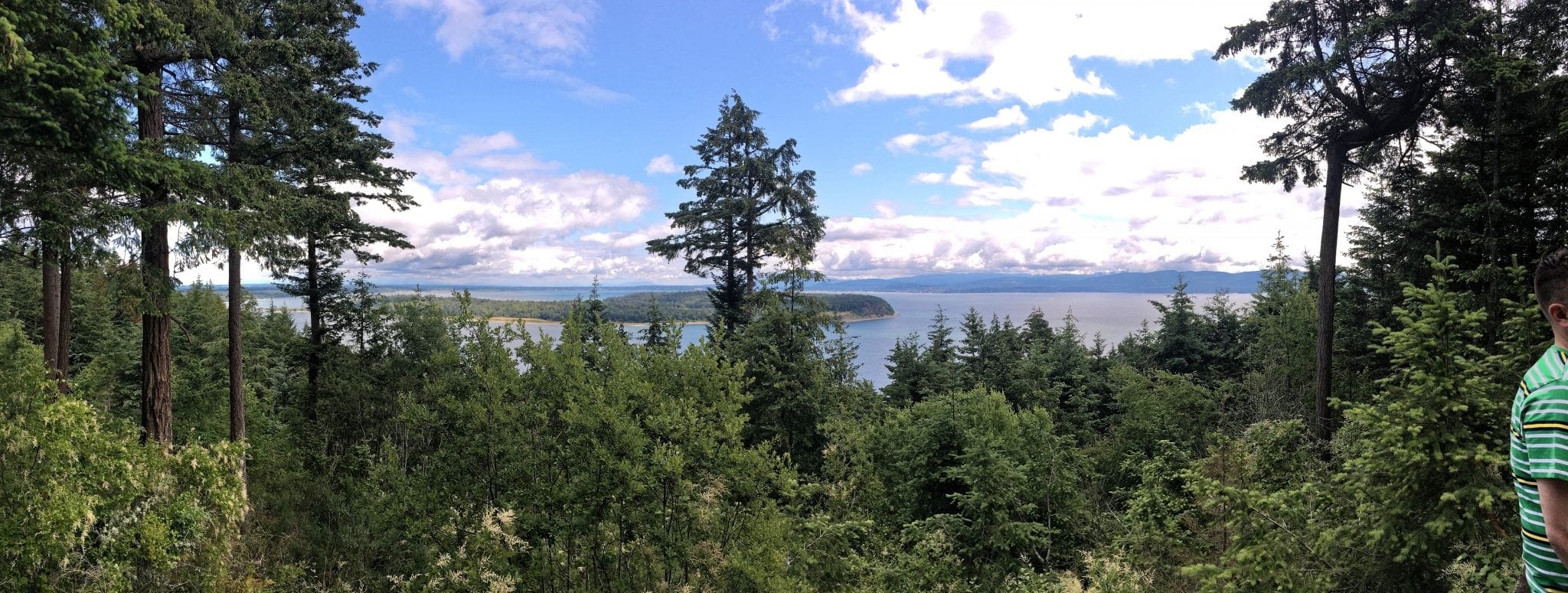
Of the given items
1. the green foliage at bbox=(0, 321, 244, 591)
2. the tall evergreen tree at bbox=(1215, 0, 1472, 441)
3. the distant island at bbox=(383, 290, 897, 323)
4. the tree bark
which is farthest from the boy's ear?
the tree bark

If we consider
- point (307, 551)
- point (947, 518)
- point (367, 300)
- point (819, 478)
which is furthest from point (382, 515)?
point (367, 300)

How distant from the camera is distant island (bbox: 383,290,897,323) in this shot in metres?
11.3

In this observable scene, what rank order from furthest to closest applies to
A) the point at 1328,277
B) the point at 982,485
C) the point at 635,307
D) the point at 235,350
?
the point at 635,307, the point at 1328,277, the point at 235,350, the point at 982,485

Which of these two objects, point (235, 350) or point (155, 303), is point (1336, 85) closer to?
point (155, 303)

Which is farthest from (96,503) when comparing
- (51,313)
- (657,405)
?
(51,313)

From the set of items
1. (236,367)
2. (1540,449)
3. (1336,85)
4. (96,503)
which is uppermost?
(1336,85)

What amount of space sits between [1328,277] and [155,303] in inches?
792

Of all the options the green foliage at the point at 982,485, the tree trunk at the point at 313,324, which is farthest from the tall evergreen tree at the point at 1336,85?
the tree trunk at the point at 313,324

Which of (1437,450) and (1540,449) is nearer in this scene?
(1540,449)

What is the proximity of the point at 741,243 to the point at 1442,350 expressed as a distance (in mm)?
16785

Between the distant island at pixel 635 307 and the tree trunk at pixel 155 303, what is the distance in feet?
11.6

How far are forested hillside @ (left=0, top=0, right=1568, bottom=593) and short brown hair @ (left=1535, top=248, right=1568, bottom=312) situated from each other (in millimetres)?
3019

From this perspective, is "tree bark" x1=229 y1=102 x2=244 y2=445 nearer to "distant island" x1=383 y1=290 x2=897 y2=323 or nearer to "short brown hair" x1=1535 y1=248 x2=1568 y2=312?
"distant island" x1=383 y1=290 x2=897 y2=323

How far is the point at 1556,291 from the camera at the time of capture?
193 centimetres
